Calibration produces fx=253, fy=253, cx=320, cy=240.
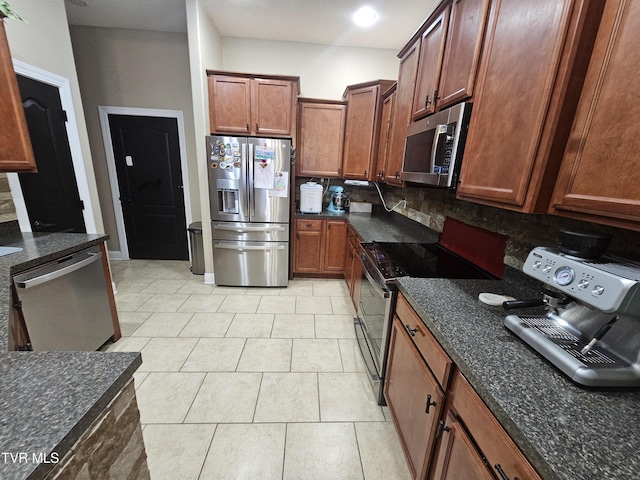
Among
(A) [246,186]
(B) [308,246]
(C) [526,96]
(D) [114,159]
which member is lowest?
(B) [308,246]

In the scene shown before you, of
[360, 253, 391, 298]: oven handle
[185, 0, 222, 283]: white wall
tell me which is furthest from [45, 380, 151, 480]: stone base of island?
[185, 0, 222, 283]: white wall

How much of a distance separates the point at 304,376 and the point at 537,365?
4.89ft

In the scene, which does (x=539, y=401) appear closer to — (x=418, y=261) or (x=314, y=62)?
(x=418, y=261)

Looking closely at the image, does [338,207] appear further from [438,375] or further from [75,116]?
[75,116]

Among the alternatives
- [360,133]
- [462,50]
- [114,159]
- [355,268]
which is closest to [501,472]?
[462,50]

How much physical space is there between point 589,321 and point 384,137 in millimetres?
2429

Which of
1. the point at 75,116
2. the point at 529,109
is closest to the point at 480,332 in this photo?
the point at 529,109

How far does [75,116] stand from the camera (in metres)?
2.51

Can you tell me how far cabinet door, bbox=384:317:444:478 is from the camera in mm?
1002

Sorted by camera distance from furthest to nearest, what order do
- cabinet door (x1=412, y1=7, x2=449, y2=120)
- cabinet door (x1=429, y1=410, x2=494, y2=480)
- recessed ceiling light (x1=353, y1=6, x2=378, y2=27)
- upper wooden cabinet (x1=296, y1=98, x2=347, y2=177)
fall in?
upper wooden cabinet (x1=296, y1=98, x2=347, y2=177) → recessed ceiling light (x1=353, y1=6, x2=378, y2=27) → cabinet door (x1=412, y1=7, x2=449, y2=120) → cabinet door (x1=429, y1=410, x2=494, y2=480)

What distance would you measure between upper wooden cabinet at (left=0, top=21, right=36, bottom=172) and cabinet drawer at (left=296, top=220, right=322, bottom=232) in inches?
89.9

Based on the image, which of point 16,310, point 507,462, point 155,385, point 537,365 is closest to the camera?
point 507,462

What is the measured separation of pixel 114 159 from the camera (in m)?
3.58

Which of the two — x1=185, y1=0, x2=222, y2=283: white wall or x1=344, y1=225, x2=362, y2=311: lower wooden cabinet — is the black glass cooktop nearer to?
x1=344, y1=225, x2=362, y2=311: lower wooden cabinet
